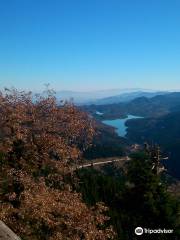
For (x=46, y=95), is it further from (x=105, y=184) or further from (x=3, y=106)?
(x=105, y=184)

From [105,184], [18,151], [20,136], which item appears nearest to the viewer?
[20,136]

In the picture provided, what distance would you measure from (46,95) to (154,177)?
155 ft

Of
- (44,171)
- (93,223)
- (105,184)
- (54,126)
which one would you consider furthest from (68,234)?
(105,184)

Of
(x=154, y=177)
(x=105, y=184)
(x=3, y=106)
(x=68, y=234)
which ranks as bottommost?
(x=105, y=184)

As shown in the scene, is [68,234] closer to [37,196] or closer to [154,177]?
[37,196]

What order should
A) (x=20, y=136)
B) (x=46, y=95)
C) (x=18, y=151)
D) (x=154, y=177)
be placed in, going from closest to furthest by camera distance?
→ (x=20, y=136) → (x=18, y=151) → (x=46, y=95) → (x=154, y=177)

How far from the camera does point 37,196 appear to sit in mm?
A: 23250

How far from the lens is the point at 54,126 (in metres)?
26.6

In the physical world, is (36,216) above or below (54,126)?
below

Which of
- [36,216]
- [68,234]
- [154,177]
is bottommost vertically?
[154,177]

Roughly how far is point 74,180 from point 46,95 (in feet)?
21.9

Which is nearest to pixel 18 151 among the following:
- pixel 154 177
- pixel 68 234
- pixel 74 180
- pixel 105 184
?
pixel 74 180

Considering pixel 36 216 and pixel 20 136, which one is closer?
pixel 36 216

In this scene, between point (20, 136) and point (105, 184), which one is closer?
point (20, 136)
